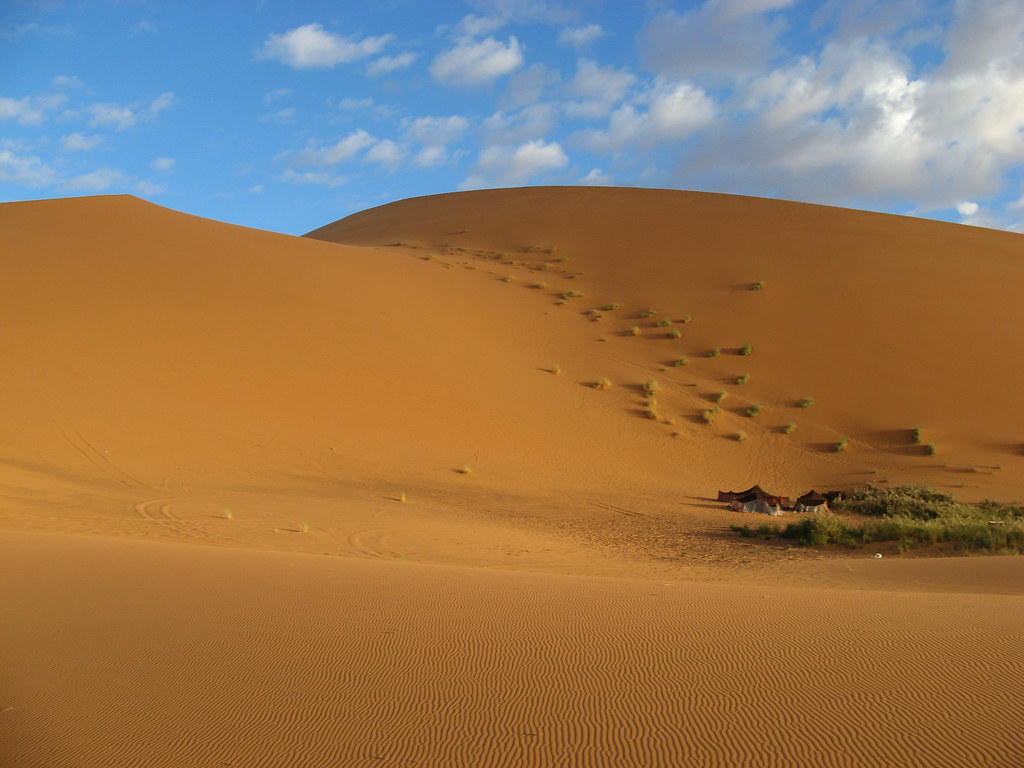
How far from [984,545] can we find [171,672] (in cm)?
1368

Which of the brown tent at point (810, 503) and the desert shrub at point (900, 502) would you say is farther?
the brown tent at point (810, 503)

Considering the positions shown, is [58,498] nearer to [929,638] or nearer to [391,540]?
[391,540]

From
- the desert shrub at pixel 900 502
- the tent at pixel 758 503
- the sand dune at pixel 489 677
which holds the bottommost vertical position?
the tent at pixel 758 503

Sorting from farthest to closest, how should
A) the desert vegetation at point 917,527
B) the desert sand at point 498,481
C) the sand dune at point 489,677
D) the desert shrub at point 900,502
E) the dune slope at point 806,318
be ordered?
the dune slope at point 806,318, the desert shrub at point 900,502, the desert vegetation at point 917,527, the desert sand at point 498,481, the sand dune at point 489,677

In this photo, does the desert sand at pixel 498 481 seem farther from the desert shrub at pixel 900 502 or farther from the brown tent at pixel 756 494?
the desert shrub at pixel 900 502

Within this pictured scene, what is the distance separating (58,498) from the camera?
14.0m

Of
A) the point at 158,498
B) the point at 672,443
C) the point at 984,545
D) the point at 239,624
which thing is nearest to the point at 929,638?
the point at 239,624

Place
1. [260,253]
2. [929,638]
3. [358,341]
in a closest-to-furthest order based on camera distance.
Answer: [929,638], [358,341], [260,253]

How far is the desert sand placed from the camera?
4.09 metres

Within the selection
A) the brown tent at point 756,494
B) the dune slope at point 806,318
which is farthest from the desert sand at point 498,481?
the brown tent at point 756,494

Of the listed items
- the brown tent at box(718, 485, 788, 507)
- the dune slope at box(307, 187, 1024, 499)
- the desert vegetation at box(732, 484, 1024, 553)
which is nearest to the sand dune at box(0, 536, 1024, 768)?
the desert vegetation at box(732, 484, 1024, 553)

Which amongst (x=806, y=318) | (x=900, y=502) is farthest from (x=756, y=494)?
(x=806, y=318)

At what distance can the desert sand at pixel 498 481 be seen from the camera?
13.4ft

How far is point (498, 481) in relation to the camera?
18.7 m
